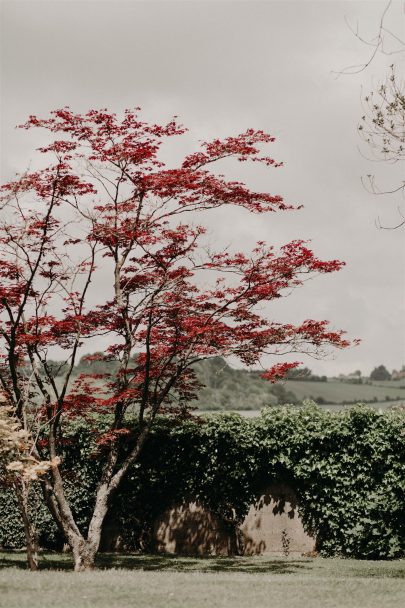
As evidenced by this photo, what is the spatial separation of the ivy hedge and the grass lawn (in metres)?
2.30

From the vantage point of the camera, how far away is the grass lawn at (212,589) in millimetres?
9008

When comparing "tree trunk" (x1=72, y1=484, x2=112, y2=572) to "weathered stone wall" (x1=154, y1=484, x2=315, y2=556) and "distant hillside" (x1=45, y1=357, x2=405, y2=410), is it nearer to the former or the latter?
"weathered stone wall" (x1=154, y1=484, x2=315, y2=556)

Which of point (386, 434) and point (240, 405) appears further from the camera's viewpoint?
point (240, 405)

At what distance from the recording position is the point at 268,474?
1722 cm

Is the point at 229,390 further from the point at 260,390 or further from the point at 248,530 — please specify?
the point at 248,530

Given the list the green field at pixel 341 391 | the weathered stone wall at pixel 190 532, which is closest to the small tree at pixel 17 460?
the weathered stone wall at pixel 190 532

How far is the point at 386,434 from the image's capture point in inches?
651

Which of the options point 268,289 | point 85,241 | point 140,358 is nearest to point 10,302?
point 85,241

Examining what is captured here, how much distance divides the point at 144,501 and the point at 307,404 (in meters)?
4.82

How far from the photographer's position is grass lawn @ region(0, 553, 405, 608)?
29.6 feet

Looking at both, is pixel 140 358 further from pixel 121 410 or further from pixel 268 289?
pixel 268 289

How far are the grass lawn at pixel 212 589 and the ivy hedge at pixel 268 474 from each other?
2300mm

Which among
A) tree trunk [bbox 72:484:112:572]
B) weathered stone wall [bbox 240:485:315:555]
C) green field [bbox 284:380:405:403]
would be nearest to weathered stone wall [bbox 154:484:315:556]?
weathered stone wall [bbox 240:485:315:555]

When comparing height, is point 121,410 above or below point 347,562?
above
